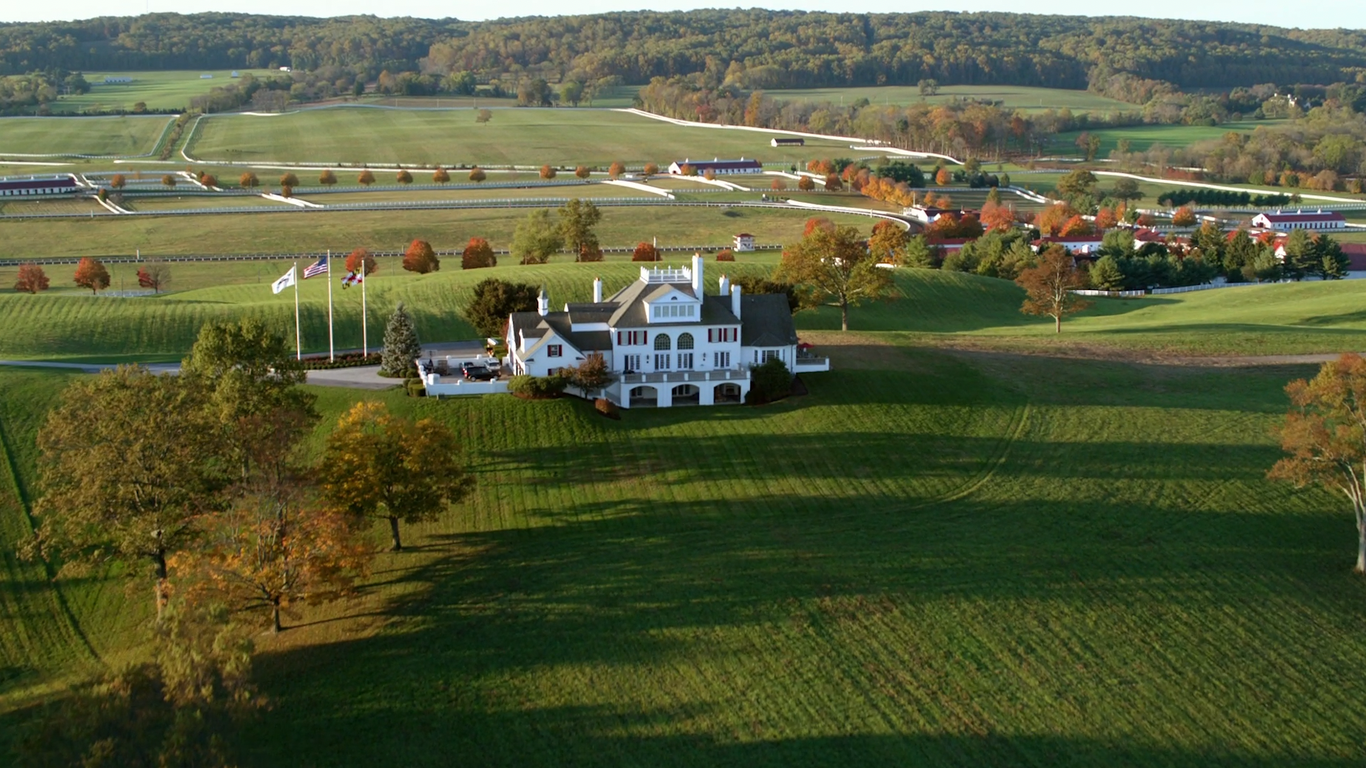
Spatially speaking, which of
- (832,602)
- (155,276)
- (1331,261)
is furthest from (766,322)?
(1331,261)

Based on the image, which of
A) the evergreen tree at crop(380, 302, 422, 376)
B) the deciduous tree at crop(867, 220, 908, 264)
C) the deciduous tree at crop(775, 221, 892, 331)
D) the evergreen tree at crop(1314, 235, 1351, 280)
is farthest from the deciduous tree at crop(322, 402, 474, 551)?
the evergreen tree at crop(1314, 235, 1351, 280)

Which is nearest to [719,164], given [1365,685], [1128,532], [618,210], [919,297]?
[618,210]

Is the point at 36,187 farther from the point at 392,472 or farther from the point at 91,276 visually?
the point at 392,472

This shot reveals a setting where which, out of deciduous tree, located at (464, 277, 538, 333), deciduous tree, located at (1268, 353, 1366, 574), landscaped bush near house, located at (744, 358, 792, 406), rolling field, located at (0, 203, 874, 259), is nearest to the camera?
deciduous tree, located at (1268, 353, 1366, 574)

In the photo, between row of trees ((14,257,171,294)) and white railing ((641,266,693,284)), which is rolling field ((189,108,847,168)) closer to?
row of trees ((14,257,171,294))

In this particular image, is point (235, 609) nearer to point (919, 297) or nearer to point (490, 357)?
point (490, 357)

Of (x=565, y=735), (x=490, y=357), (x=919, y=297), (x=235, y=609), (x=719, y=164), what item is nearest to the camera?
(x=565, y=735)
